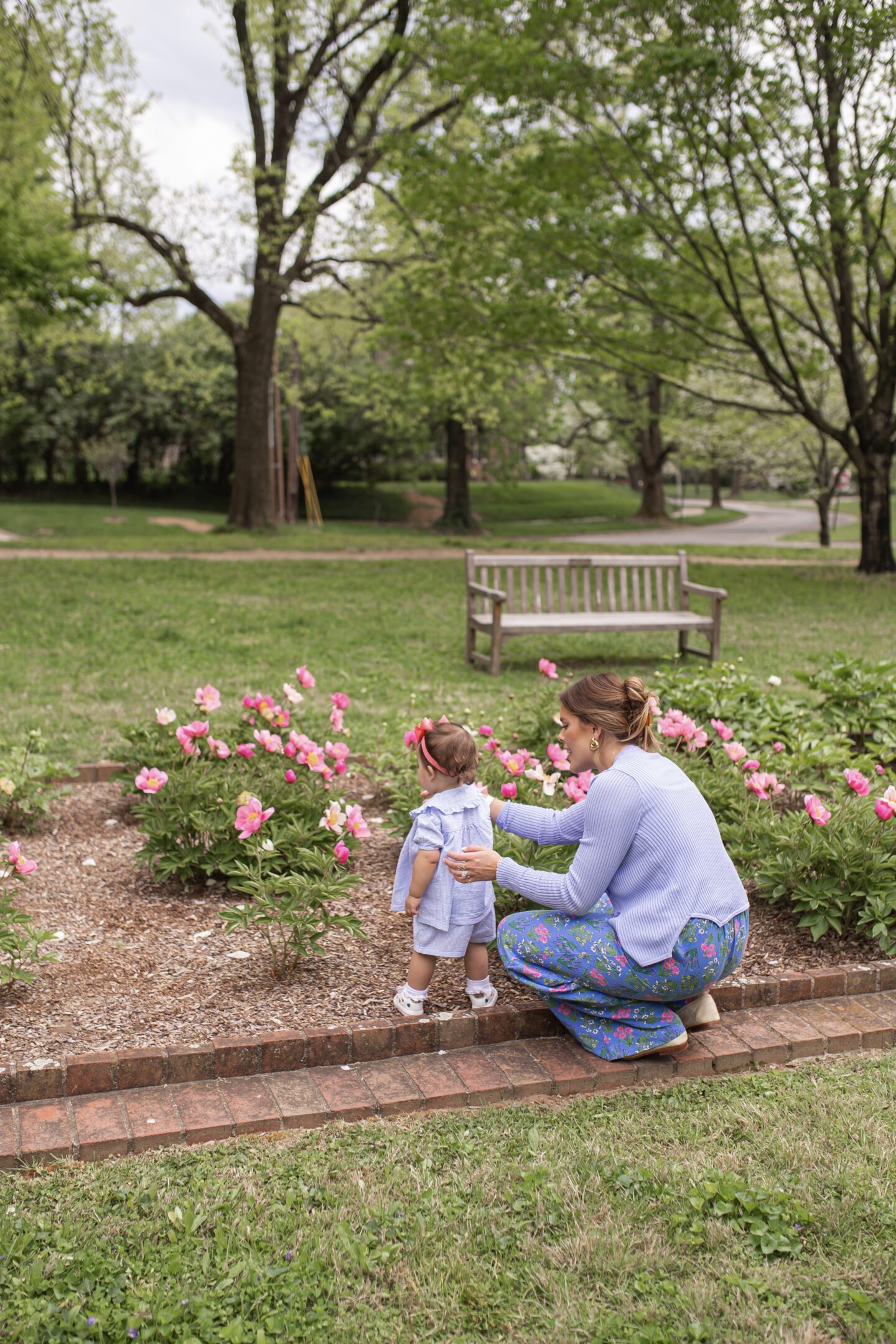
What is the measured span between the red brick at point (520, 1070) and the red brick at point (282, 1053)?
53 cm

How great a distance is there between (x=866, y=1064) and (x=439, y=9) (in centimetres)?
1480

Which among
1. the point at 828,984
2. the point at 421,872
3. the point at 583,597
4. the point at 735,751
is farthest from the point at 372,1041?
the point at 583,597

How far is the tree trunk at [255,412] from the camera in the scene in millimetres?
20000

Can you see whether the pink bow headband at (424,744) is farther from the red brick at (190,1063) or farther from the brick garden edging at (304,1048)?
the red brick at (190,1063)

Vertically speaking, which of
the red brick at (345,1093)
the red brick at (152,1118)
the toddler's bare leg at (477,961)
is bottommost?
the red brick at (345,1093)

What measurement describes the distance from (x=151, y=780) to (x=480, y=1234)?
2.22 meters

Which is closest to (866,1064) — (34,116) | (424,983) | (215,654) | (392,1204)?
(424,983)

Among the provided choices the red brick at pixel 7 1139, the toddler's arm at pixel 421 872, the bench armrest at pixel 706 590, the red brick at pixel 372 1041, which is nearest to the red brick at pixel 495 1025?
the red brick at pixel 372 1041

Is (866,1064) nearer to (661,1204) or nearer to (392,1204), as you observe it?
(661,1204)

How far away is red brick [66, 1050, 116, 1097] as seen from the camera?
2881 mm

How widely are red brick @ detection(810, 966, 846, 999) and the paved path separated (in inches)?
737

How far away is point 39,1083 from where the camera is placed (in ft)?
9.36

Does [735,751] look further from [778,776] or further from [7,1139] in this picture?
[7,1139]

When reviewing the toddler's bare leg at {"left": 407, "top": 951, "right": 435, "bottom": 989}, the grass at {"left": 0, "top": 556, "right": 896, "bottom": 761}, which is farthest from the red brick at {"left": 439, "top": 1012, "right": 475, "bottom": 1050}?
the grass at {"left": 0, "top": 556, "right": 896, "bottom": 761}
